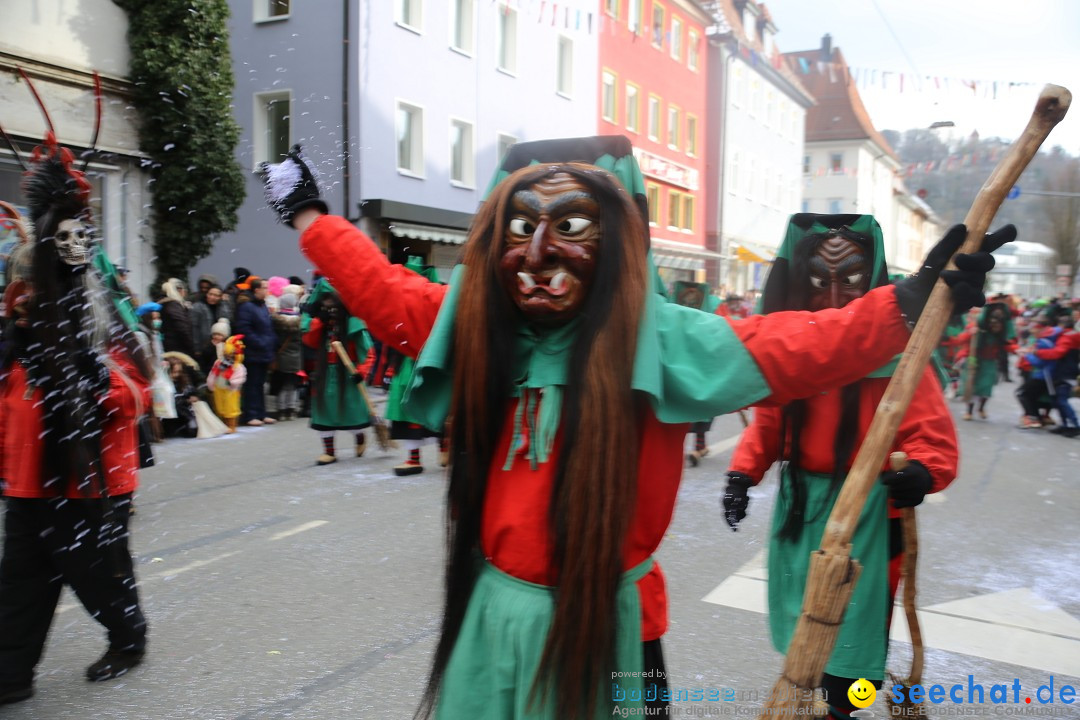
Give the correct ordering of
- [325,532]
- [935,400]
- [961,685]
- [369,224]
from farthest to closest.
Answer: [369,224]
[325,532]
[961,685]
[935,400]

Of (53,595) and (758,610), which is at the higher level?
(53,595)

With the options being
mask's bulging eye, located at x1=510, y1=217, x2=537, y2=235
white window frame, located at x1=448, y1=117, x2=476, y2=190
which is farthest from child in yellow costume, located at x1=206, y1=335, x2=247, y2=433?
white window frame, located at x1=448, y1=117, x2=476, y2=190

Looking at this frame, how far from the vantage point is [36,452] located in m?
3.59

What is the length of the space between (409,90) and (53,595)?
16.1 meters

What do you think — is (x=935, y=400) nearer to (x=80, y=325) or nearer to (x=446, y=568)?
(x=446, y=568)

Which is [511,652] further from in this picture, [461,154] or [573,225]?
[461,154]

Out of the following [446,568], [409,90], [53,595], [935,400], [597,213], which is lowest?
[53,595]

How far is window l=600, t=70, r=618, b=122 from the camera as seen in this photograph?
2717 centimetres

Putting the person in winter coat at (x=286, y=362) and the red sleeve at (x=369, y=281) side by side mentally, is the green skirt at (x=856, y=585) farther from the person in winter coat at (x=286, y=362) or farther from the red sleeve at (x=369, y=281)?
the person in winter coat at (x=286, y=362)

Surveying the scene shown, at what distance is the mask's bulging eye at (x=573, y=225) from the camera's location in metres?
2.03

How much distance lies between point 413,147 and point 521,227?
17.6m

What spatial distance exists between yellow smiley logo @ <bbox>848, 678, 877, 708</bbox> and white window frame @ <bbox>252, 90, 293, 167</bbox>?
49.7 feet

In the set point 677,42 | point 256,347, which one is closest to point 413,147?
point 256,347

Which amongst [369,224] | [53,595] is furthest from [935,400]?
[369,224]
